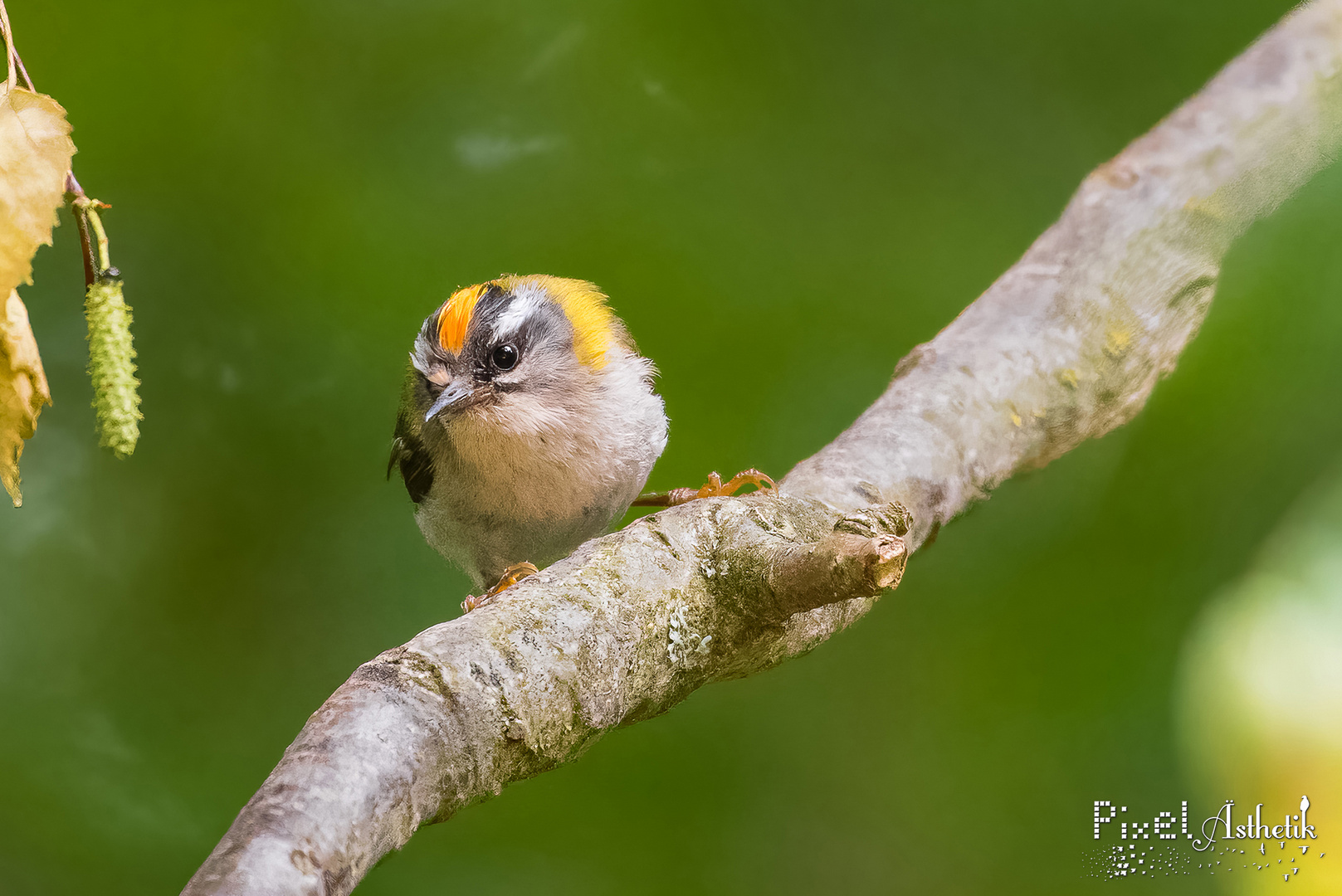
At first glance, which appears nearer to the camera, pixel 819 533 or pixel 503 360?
pixel 819 533

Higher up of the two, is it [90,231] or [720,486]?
[720,486]

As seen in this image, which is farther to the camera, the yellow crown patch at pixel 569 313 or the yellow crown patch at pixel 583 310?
the yellow crown patch at pixel 583 310

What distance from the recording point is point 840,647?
1652mm

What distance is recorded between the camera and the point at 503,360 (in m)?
1.35

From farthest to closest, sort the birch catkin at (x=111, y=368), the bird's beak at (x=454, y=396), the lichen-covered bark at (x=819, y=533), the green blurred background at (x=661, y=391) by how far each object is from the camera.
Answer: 1. the green blurred background at (x=661, y=391)
2. the bird's beak at (x=454, y=396)
3. the birch catkin at (x=111, y=368)
4. the lichen-covered bark at (x=819, y=533)

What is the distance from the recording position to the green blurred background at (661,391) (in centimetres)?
146

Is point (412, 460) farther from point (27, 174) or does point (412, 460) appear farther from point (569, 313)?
point (27, 174)

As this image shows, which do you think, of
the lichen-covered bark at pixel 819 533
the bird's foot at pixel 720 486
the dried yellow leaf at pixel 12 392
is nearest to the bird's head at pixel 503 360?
the bird's foot at pixel 720 486

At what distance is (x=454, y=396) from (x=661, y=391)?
1.39ft

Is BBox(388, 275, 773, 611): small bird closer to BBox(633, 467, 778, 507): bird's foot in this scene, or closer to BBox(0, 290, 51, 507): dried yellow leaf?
BBox(633, 467, 778, 507): bird's foot

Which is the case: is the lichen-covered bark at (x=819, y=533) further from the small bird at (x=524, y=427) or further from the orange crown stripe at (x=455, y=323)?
the orange crown stripe at (x=455, y=323)

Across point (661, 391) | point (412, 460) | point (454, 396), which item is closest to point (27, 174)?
point (454, 396)

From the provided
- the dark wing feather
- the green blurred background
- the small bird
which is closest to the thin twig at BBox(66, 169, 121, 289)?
the small bird

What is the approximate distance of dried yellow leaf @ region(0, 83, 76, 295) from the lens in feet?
2.09
